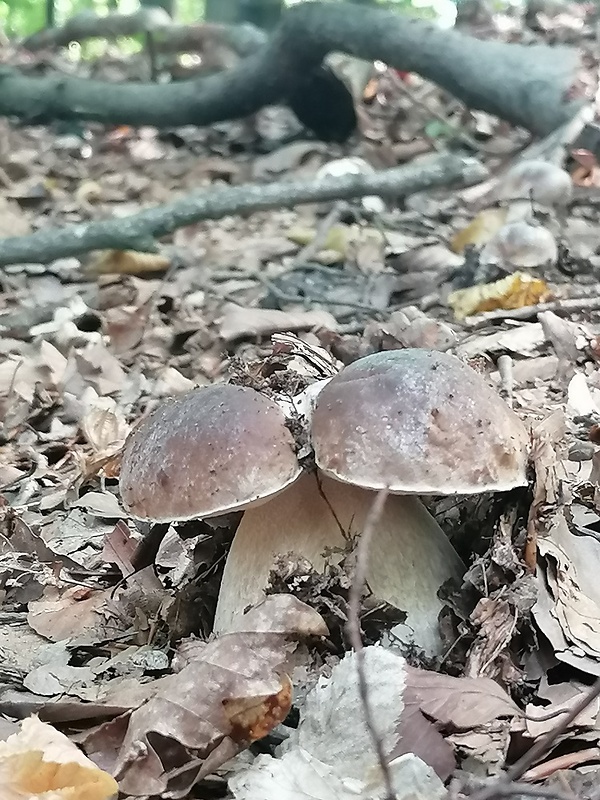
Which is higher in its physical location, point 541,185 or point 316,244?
point 541,185

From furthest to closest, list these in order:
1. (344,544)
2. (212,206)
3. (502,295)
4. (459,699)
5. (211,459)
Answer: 1. (212,206)
2. (502,295)
3. (344,544)
4. (211,459)
5. (459,699)

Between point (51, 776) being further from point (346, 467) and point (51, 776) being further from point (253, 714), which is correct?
point (346, 467)

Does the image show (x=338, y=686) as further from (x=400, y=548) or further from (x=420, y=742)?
(x=400, y=548)

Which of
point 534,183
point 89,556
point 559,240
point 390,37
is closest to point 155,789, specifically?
point 89,556

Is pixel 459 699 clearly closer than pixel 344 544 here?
Yes

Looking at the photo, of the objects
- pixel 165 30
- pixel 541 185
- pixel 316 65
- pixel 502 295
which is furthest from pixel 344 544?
pixel 165 30

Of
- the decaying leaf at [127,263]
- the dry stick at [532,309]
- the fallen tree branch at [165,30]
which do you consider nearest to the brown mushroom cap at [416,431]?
the dry stick at [532,309]

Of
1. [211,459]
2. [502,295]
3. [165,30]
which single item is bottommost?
[165,30]

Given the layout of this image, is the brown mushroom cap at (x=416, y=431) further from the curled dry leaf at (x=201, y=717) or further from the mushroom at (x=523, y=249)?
the mushroom at (x=523, y=249)
